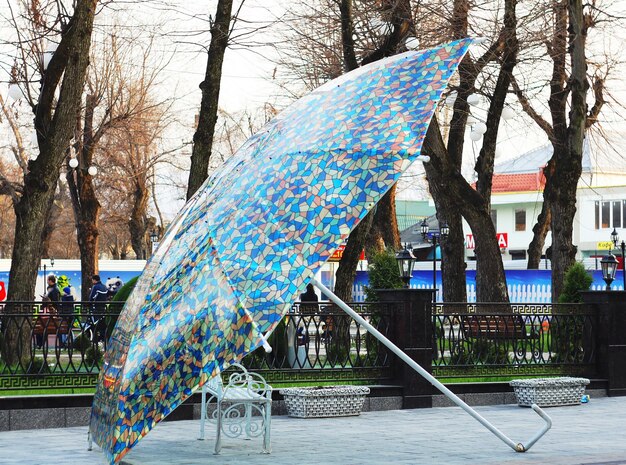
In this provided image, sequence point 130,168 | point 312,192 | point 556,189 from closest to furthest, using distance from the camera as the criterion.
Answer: point 312,192 → point 556,189 → point 130,168

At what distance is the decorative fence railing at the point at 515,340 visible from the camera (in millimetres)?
16109

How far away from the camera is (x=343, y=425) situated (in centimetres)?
1334

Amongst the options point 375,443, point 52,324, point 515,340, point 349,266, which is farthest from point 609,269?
point 52,324

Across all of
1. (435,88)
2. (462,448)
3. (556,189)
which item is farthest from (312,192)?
(556,189)

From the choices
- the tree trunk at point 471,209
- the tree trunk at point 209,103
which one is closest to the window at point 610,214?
the tree trunk at point 471,209

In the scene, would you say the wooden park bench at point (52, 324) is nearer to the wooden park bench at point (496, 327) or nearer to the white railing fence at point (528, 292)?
the wooden park bench at point (496, 327)

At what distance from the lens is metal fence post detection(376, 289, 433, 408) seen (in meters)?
15.3

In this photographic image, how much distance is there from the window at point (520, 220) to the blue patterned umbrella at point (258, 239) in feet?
240

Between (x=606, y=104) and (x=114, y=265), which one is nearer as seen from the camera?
(x=606, y=104)

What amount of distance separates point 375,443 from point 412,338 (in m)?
3.91

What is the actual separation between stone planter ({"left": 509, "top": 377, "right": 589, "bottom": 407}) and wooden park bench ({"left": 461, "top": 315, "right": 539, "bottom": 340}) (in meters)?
0.94

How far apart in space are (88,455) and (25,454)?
643mm

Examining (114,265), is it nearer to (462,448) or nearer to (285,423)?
(285,423)

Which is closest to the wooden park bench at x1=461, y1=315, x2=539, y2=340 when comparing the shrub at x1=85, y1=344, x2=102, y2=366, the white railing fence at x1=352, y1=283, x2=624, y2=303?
the shrub at x1=85, y1=344, x2=102, y2=366
